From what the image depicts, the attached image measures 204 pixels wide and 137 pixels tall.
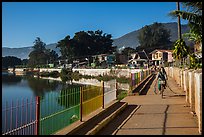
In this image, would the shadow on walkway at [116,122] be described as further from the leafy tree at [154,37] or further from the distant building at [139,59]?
the leafy tree at [154,37]

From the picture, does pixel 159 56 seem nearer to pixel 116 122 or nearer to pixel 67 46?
pixel 67 46

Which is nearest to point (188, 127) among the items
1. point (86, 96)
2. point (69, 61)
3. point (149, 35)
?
point (86, 96)

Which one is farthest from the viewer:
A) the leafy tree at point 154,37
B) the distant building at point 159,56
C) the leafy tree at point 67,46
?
the leafy tree at point 154,37

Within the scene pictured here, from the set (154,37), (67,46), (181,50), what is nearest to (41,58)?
(67,46)

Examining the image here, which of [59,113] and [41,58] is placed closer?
[59,113]

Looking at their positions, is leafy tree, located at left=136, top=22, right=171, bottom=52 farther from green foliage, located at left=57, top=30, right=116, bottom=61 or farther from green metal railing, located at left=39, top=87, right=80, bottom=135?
green metal railing, located at left=39, top=87, right=80, bottom=135

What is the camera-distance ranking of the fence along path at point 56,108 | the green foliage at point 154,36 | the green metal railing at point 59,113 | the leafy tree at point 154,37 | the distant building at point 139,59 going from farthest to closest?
the green foliage at point 154,36 → the leafy tree at point 154,37 → the distant building at point 139,59 → the green metal railing at point 59,113 → the fence along path at point 56,108

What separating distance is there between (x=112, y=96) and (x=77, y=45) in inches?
3046

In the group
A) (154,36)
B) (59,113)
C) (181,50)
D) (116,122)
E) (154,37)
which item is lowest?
(116,122)

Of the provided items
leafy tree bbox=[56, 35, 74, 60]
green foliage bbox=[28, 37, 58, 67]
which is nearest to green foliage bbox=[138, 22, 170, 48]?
leafy tree bbox=[56, 35, 74, 60]

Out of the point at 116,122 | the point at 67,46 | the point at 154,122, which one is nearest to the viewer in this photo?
the point at 154,122

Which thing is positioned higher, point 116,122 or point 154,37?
point 154,37

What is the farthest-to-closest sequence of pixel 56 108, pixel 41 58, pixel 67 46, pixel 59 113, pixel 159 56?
pixel 41 58, pixel 67 46, pixel 159 56, pixel 56 108, pixel 59 113

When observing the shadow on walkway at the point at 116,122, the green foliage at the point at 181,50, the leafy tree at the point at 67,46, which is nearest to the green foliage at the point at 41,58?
the leafy tree at the point at 67,46
